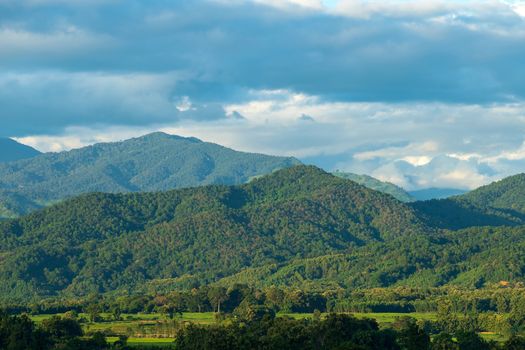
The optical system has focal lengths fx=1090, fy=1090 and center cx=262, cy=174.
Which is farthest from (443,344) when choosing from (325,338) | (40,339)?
Result: (40,339)

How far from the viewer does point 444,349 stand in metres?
143

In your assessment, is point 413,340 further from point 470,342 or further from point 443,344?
point 470,342

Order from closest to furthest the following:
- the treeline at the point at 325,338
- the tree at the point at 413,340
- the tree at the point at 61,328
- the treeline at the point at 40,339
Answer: the treeline at the point at 325,338
the tree at the point at 413,340
the treeline at the point at 40,339
the tree at the point at 61,328

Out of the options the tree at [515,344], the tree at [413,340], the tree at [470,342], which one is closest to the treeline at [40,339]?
the tree at [413,340]

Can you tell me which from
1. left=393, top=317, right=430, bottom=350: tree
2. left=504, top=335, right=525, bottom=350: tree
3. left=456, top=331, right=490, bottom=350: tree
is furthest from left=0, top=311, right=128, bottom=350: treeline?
left=504, top=335, right=525, bottom=350: tree

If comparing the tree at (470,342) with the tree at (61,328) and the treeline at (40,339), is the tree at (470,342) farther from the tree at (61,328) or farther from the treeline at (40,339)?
the tree at (61,328)

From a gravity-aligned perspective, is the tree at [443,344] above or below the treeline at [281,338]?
below

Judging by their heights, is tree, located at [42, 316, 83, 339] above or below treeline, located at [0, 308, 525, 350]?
above

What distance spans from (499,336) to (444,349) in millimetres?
Answer: 49122

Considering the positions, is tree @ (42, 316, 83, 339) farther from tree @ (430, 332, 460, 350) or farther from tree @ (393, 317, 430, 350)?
tree @ (430, 332, 460, 350)

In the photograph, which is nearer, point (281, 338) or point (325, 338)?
point (281, 338)

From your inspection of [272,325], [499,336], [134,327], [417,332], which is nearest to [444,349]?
[417,332]

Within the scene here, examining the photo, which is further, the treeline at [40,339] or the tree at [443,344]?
the treeline at [40,339]

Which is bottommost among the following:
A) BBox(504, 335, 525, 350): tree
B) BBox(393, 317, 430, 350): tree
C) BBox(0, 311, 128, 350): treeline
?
BBox(504, 335, 525, 350): tree
